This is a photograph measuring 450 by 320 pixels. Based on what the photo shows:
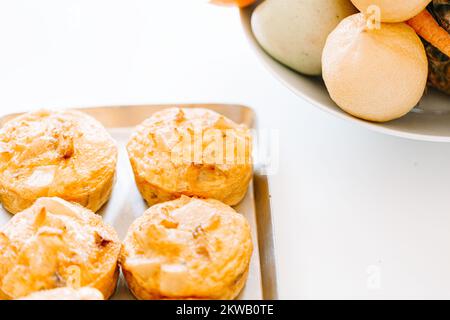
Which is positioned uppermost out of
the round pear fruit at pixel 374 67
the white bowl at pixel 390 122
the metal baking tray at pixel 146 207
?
the round pear fruit at pixel 374 67

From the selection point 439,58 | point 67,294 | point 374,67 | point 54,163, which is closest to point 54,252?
point 67,294

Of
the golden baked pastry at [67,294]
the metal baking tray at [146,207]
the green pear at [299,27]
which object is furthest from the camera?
the green pear at [299,27]

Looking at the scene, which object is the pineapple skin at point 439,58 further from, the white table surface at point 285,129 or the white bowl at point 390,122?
the white table surface at point 285,129

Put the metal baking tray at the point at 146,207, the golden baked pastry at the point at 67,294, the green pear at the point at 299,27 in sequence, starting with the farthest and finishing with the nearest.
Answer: the green pear at the point at 299,27
the metal baking tray at the point at 146,207
the golden baked pastry at the point at 67,294

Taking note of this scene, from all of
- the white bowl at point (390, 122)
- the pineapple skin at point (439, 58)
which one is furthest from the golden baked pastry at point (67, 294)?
the pineapple skin at point (439, 58)

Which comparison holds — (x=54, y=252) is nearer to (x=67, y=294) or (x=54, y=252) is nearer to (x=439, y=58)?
(x=67, y=294)

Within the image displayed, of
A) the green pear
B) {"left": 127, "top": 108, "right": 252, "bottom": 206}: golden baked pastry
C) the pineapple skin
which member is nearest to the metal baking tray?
{"left": 127, "top": 108, "right": 252, "bottom": 206}: golden baked pastry
